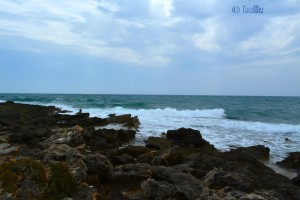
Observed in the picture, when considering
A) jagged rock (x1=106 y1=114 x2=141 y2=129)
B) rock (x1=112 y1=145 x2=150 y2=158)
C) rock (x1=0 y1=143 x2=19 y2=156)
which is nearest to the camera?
rock (x1=0 y1=143 x2=19 y2=156)

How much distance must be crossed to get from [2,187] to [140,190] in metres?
2.20

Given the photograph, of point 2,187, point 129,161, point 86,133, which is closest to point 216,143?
point 86,133

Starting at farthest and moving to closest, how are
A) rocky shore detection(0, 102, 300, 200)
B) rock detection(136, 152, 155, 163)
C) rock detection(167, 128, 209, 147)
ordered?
rock detection(167, 128, 209, 147), rock detection(136, 152, 155, 163), rocky shore detection(0, 102, 300, 200)

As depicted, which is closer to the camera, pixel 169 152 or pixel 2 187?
pixel 2 187

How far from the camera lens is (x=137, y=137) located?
1319 centimetres

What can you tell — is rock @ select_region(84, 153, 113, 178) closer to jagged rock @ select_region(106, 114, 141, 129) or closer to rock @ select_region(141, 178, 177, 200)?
rock @ select_region(141, 178, 177, 200)

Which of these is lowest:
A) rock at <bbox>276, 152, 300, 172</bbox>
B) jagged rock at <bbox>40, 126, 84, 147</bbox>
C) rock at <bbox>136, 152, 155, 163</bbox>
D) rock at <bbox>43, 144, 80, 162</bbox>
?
rock at <bbox>276, 152, 300, 172</bbox>

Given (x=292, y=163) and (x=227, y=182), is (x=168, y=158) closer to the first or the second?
(x=227, y=182)

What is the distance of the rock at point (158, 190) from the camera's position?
210 inches

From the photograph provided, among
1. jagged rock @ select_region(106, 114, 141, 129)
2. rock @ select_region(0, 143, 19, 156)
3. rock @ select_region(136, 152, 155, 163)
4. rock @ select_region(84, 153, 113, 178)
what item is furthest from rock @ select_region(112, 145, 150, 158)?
jagged rock @ select_region(106, 114, 141, 129)

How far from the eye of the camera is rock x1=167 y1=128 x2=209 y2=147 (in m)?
11.5

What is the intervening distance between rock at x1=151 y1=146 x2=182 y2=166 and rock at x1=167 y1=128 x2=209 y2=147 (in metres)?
3.47

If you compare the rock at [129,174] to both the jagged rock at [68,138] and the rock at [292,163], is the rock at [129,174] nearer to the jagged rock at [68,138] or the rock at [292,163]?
the jagged rock at [68,138]

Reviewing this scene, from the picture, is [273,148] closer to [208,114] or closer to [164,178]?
[164,178]
